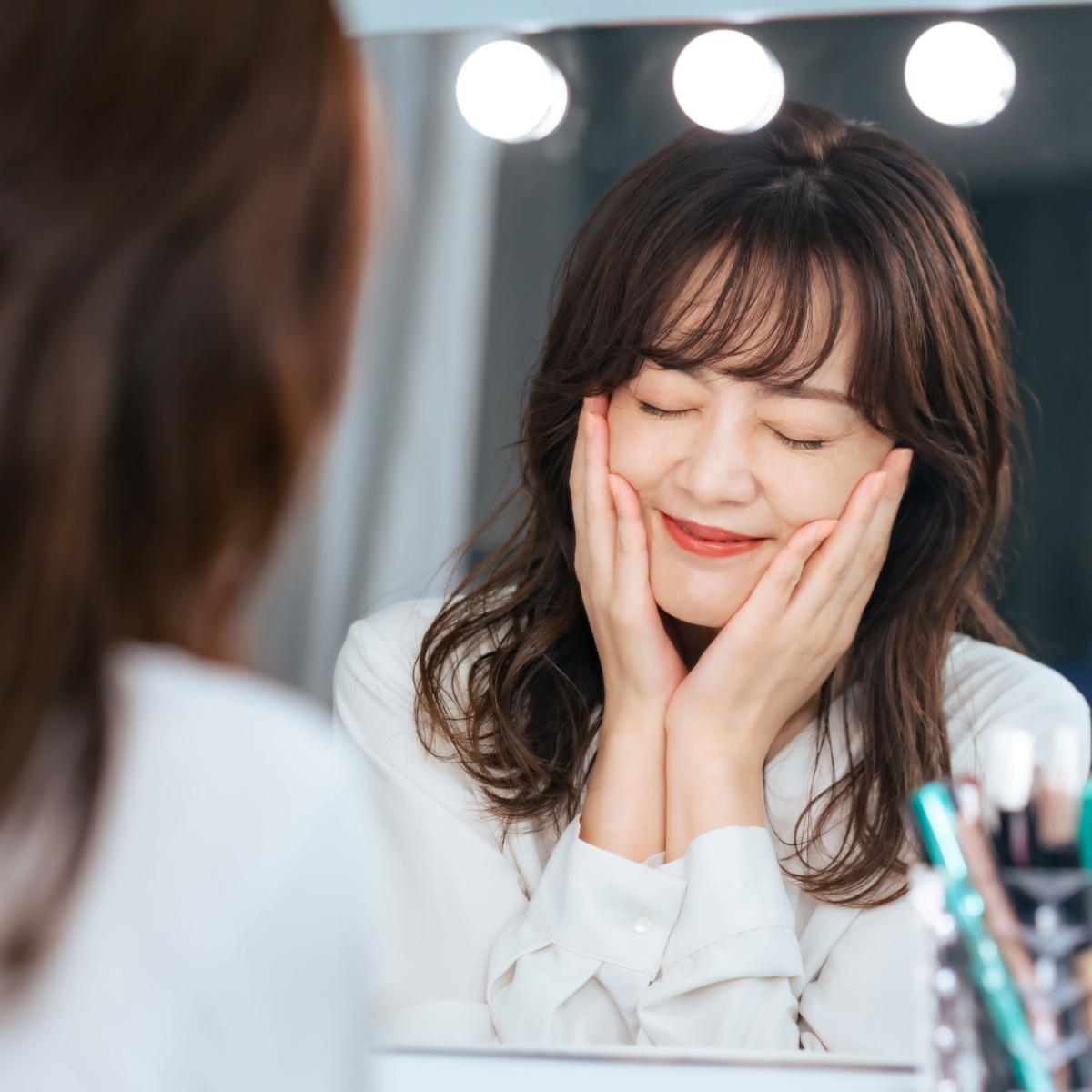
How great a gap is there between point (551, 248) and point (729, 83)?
17cm

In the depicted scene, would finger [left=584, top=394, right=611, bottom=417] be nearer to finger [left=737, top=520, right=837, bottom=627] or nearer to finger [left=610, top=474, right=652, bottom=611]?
finger [left=610, top=474, right=652, bottom=611]

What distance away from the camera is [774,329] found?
2.36ft

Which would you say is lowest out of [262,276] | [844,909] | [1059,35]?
[844,909]

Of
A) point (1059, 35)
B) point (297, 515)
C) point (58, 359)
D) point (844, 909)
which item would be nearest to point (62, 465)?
point (58, 359)

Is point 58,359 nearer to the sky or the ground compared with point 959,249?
nearer to the ground

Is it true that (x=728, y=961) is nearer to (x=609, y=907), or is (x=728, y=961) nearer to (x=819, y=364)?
(x=609, y=907)

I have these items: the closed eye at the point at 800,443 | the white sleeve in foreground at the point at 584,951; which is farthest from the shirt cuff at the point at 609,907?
the closed eye at the point at 800,443

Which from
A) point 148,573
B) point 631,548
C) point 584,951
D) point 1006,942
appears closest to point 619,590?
point 631,548

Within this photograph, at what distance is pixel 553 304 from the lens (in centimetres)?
78

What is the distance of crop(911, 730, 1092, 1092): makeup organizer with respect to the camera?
510 mm

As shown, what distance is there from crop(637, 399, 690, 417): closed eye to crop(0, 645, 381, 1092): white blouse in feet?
1.45

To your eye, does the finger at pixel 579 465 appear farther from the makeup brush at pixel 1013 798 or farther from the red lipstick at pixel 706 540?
the makeup brush at pixel 1013 798

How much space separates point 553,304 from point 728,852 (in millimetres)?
391

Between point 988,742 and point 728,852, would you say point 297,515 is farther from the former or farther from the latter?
point 988,742
